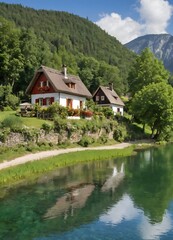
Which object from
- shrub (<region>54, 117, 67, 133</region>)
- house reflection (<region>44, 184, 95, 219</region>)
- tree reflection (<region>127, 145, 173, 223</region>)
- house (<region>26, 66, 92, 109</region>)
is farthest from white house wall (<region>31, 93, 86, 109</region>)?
house reflection (<region>44, 184, 95, 219</region>)

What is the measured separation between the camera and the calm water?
1529cm

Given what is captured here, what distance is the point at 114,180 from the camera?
26.8 m

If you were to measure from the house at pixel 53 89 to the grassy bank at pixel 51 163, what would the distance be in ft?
45.7

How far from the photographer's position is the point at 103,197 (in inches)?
841

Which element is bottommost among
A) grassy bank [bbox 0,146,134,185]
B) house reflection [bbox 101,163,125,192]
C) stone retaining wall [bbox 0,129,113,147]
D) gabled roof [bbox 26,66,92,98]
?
house reflection [bbox 101,163,125,192]

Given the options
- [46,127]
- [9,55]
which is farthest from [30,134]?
[9,55]

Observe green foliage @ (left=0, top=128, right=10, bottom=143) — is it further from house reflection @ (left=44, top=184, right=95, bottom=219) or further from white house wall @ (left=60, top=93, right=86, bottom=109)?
white house wall @ (left=60, top=93, right=86, bottom=109)

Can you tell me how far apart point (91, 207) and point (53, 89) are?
33.0m

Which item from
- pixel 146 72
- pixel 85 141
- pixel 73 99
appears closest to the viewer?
pixel 85 141

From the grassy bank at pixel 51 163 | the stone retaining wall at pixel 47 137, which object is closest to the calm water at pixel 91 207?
the grassy bank at pixel 51 163

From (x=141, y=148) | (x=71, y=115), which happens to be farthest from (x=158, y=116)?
(x=71, y=115)

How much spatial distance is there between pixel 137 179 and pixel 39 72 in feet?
95.4

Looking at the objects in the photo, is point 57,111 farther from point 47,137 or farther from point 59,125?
point 47,137

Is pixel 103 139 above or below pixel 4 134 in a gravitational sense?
below
